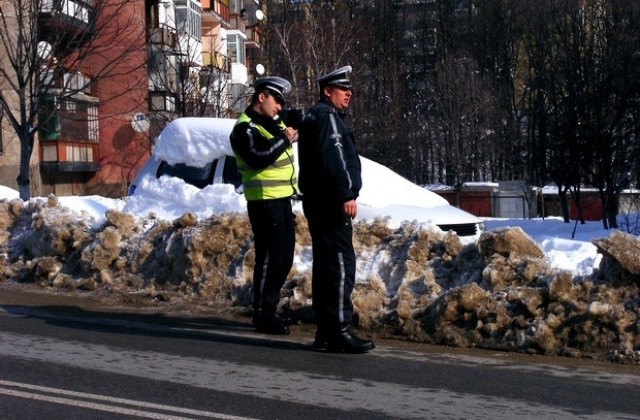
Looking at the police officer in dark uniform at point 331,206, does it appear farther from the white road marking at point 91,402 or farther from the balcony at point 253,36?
the balcony at point 253,36

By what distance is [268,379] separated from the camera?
6.96 m

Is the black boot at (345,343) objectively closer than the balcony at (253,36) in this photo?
Yes

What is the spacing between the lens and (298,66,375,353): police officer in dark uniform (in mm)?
7711

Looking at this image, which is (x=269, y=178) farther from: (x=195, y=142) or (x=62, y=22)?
(x=62, y=22)

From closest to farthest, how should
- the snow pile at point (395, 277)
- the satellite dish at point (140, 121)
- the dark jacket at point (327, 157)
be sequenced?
the dark jacket at point (327, 157) → the snow pile at point (395, 277) → the satellite dish at point (140, 121)

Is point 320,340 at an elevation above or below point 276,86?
below

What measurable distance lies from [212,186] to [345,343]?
15.0ft

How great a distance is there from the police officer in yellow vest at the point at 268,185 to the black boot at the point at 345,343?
903 millimetres

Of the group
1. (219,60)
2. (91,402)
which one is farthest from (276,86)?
(219,60)

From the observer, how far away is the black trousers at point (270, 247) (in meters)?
8.65

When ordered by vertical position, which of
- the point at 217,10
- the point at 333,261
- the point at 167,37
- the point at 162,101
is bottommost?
the point at 333,261

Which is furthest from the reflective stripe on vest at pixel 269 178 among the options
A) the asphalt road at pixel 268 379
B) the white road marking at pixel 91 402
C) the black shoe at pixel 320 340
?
the white road marking at pixel 91 402

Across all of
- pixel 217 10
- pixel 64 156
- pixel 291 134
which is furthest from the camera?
pixel 217 10

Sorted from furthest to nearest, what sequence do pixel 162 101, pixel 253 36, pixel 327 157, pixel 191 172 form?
1. pixel 253 36
2. pixel 162 101
3. pixel 191 172
4. pixel 327 157
